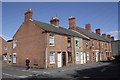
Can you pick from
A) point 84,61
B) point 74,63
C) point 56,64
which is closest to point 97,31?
point 84,61

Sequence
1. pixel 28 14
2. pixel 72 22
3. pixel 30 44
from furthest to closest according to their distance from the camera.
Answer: pixel 72 22, pixel 28 14, pixel 30 44

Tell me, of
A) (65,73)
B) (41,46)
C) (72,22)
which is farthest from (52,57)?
(72,22)

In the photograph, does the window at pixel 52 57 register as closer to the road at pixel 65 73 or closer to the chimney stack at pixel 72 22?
the road at pixel 65 73

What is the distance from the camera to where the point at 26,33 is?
21.9m

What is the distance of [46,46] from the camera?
17906mm

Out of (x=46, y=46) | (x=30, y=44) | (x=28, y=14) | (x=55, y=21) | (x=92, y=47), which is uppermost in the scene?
(x=28, y=14)

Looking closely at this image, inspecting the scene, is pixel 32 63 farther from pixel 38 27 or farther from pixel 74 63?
pixel 74 63

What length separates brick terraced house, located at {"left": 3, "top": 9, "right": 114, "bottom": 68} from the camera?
18.4 m

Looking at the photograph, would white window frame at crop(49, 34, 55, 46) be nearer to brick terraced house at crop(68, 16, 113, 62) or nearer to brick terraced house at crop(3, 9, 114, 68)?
→ brick terraced house at crop(3, 9, 114, 68)

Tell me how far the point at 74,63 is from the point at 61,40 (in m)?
5.55

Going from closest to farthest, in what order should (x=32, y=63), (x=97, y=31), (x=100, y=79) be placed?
(x=100, y=79)
(x=32, y=63)
(x=97, y=31)

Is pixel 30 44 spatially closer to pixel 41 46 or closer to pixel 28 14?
pixel 41 46

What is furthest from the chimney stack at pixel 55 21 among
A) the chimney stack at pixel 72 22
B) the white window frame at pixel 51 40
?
the white window frame at pixel 51 40

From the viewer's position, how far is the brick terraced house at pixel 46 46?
18375 millimetres
